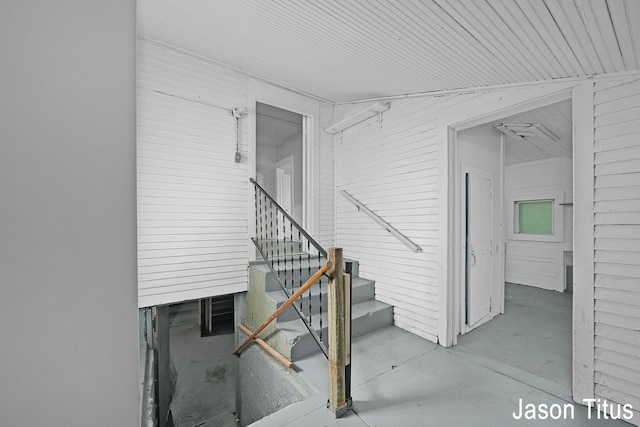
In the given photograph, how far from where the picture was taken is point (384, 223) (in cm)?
330

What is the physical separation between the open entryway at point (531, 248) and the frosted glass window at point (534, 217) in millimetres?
22

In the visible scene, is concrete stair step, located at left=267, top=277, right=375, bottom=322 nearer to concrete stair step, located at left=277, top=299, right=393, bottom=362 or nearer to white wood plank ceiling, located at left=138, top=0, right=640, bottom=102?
concrete stair step, located at left=277, top=299, right=393, bottom=362

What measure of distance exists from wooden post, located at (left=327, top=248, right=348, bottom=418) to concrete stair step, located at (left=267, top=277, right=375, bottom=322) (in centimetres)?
79

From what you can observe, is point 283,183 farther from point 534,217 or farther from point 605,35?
point 534,217

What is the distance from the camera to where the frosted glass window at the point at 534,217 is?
5.22m

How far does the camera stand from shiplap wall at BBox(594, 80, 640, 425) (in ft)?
5.81

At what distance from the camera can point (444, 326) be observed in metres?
2.80

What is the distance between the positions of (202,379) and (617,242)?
529cm

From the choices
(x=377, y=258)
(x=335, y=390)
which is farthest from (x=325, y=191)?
(x=335, y=390)

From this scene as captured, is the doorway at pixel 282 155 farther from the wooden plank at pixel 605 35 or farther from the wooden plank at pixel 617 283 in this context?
the wooden plank at pixel 617 283

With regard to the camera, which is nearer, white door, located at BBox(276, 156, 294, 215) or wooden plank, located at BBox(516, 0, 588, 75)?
wooden plank, located at BBox(516, 0, 588, 75)

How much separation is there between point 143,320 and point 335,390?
8.39ft

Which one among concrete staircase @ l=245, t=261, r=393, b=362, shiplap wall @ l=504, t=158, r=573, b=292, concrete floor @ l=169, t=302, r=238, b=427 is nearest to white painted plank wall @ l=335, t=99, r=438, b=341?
concrete staircase @ l=245, t=261, r=393, b=362

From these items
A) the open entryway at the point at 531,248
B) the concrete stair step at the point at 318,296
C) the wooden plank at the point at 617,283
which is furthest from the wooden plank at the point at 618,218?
the concrete stair step at the point at 318,296
